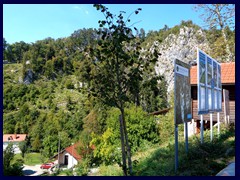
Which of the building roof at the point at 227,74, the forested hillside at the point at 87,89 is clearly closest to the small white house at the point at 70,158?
the forested hillside at the point at 87,89

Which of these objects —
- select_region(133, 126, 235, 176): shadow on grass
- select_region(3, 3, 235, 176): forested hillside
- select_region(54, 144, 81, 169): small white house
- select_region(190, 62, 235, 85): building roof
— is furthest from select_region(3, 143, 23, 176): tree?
select_region(54, 144, 81, 169): small white house

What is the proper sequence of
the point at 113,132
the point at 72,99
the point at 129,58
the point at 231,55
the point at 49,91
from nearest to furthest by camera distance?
the point at 129,58, the point at 231,55, the point at 113,132, the point at 72,99, the point at 49,91

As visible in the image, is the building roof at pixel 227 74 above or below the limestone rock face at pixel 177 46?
below

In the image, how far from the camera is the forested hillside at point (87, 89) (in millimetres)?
4723

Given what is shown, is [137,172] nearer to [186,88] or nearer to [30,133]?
[186,88]

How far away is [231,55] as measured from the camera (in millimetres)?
16250

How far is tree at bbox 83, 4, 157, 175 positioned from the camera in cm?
440

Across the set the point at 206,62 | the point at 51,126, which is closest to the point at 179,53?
the point at 51,126

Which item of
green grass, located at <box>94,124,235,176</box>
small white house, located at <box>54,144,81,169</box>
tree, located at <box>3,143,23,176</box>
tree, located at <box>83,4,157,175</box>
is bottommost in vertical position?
small white house, located at <box>54,144,81,169</box>

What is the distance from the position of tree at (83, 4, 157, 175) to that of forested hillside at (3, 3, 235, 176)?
0.03 m

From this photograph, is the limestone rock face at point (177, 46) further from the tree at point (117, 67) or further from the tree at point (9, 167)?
the tree at point (9, 167)

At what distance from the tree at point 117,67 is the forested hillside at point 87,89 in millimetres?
25

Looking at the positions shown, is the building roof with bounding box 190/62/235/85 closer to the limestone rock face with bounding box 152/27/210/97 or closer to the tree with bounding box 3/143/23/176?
the tree with bounding box 3/143/23/176
